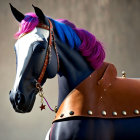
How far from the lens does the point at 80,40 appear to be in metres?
1.06

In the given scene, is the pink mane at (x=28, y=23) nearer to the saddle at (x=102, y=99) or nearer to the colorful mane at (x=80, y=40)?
the colorful mane at (x=80, y=40)

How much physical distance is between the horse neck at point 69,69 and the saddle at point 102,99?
0.03 m

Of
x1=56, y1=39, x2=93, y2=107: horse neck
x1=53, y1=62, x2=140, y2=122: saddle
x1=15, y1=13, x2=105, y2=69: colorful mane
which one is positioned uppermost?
x1=15, y1=13, x2=105, y2=69: colorful mane

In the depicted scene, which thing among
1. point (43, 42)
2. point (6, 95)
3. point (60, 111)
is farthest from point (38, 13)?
point (6, 95)

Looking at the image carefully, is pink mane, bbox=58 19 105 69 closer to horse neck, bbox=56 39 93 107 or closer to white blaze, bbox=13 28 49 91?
horse neck, bbox=56 39 93 107

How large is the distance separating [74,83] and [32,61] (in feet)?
0.51

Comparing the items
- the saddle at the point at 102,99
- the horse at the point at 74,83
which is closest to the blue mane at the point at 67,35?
the horse at the point at 74,83

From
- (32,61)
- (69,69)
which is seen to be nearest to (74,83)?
(69,69)

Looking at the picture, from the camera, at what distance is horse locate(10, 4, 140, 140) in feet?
3.04

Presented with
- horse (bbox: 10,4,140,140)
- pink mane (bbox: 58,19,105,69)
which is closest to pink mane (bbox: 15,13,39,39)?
horse (bbox: 10,4,140,140)

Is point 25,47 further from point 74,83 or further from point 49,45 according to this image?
point 74,83

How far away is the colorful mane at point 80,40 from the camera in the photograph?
3.37 ft

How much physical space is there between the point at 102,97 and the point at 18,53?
29cm

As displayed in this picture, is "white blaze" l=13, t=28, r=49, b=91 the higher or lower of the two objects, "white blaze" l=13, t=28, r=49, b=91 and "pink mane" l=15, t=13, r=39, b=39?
the lower
